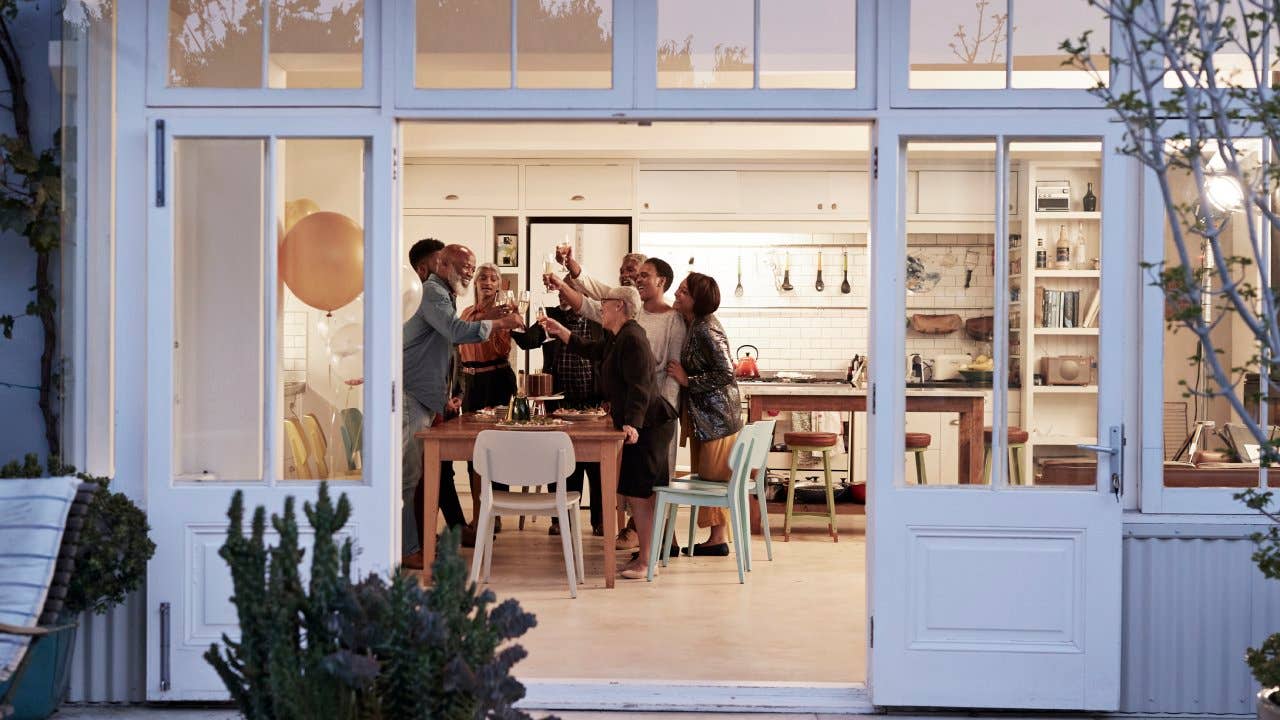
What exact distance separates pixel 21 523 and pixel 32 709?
88 centimetres

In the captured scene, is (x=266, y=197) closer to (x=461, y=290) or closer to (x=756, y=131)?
(x=461, y=290)

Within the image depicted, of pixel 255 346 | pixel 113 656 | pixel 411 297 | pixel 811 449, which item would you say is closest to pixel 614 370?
pixel 411 297

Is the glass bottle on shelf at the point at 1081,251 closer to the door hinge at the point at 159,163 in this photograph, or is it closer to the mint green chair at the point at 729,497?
the mint green chair at the point at 729,497

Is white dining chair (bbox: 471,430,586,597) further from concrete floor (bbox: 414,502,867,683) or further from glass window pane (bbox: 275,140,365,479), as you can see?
glass window pane (bbox: 275,140,365,479)

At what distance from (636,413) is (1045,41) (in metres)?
3.22

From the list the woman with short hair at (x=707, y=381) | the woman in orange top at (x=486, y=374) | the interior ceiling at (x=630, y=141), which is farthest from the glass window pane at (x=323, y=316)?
the interior ceiling at (x=630, y=141)

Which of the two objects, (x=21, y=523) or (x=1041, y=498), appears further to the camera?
(x=1041, y=498)

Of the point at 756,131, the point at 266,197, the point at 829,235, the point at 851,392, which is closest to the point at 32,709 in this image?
the point at 266,197

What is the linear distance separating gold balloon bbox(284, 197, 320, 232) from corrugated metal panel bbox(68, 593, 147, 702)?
135 cm

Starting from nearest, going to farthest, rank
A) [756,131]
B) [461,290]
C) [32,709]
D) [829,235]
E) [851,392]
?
[32,709]
[461,290]
[851,392]
[756,131]
[829,235]

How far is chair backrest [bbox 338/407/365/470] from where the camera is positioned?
14.0 ft

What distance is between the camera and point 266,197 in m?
4.26

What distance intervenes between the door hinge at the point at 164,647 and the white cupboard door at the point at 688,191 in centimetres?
644

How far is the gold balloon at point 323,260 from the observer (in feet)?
14.1
